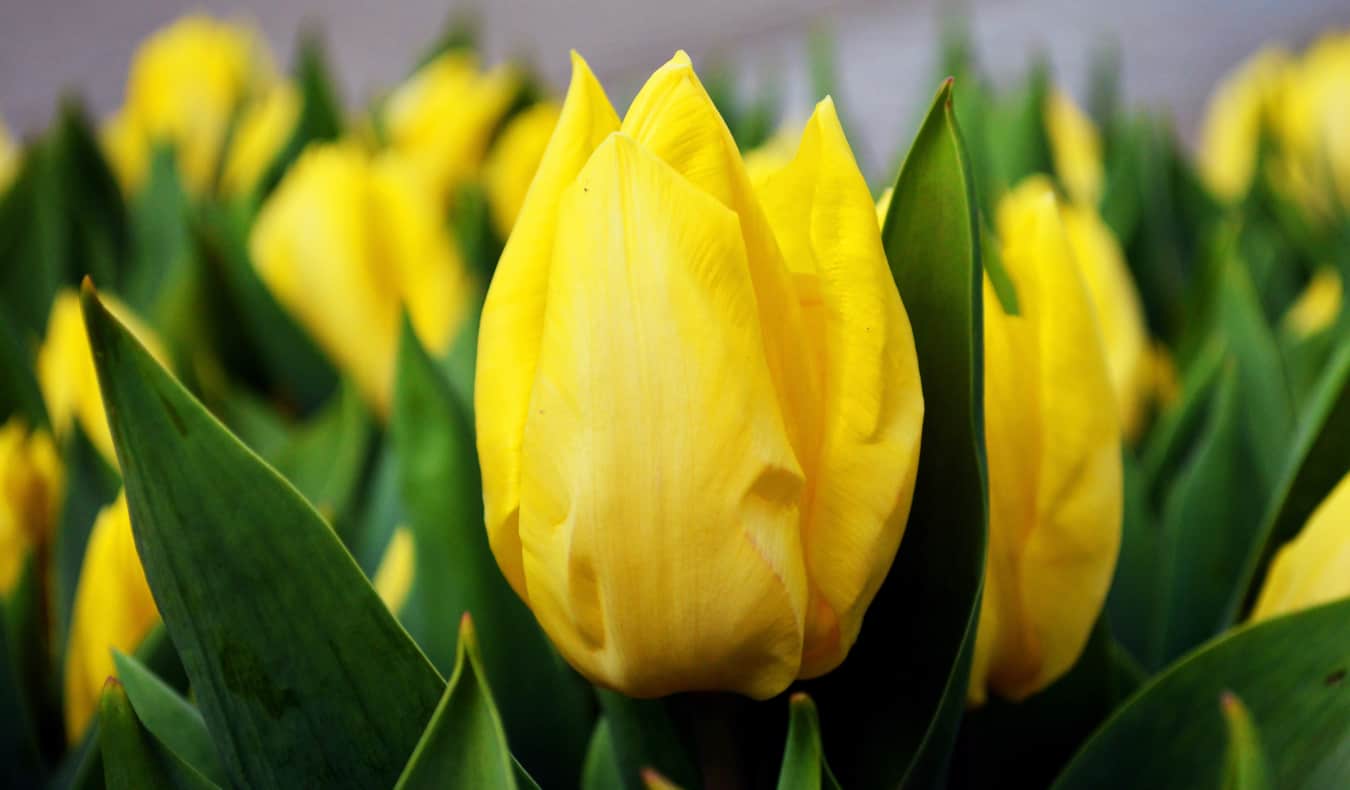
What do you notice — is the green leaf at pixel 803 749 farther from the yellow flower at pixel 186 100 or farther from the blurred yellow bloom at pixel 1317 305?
the yellow flower at pixel 186 100

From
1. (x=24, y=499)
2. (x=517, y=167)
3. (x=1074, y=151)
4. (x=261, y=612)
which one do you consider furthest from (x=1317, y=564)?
(x=1074, y=151)

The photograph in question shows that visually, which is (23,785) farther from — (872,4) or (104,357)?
(872,4)

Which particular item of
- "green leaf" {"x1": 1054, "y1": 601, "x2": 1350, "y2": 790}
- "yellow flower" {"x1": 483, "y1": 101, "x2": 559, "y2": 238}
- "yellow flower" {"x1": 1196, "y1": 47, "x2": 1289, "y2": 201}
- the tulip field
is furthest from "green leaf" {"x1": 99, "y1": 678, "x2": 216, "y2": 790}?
"yellow flower" {"x1": 1196, "y1": 47, "x2": 1289, "y2": 201}

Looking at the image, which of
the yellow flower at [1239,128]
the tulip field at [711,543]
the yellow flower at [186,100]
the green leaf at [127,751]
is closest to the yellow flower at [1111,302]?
the tulip field at [711,543]

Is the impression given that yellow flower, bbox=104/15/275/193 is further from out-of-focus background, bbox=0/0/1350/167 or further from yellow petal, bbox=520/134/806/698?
out-of-focus background, bbox=0/0/1350/167

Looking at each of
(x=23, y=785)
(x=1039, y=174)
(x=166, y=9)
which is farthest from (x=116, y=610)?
(x=166, y=9)
